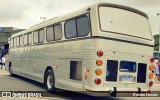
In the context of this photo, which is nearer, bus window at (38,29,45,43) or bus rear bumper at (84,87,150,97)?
bus rear bumper at (84,87,150,97)

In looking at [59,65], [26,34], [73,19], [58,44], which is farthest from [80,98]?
[26,34]

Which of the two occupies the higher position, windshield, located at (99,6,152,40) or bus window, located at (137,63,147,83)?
windshield, located at (99,6,152,40)

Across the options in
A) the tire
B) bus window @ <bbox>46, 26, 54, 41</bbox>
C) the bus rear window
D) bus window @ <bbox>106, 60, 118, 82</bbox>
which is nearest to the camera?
bus window @ <bbox>106, 60, 118, 82</bbox>

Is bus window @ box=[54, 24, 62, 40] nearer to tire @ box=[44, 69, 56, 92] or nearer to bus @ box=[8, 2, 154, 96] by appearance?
bus @ box=[8, 2, 154, 96]

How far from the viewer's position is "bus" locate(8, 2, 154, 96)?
30.1 feet

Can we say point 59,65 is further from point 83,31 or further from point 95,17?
point 95,17

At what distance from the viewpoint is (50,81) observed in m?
12.3

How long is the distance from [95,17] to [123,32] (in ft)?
3.92

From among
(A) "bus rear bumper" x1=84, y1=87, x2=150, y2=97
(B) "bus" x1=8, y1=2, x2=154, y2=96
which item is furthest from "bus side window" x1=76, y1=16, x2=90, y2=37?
(A) "bus rear bumper" x1=84, y1=87, x2=150, y2=97

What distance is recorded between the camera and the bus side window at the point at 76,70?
9.82 m

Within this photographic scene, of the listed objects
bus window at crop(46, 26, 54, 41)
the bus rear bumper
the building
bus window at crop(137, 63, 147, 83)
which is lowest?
the bus rear bumper

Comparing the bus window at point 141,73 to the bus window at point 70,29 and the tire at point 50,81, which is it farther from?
the tire at point 50,81

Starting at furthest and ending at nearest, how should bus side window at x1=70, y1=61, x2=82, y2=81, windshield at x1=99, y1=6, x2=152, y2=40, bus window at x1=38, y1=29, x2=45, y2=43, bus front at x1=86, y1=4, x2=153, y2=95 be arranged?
1. bus window at x1=38, y1=29, x2=45, y2=43
2. bus side window at x1=70, y1=61, x2=82, y2=81
3. windshield at x1=99, y1=6, x2=152, y2=40
4. bus front at x1=86, y1=4, x2=153, y2=95

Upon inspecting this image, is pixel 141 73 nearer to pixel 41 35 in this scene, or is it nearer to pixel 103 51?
pixel 103 51
